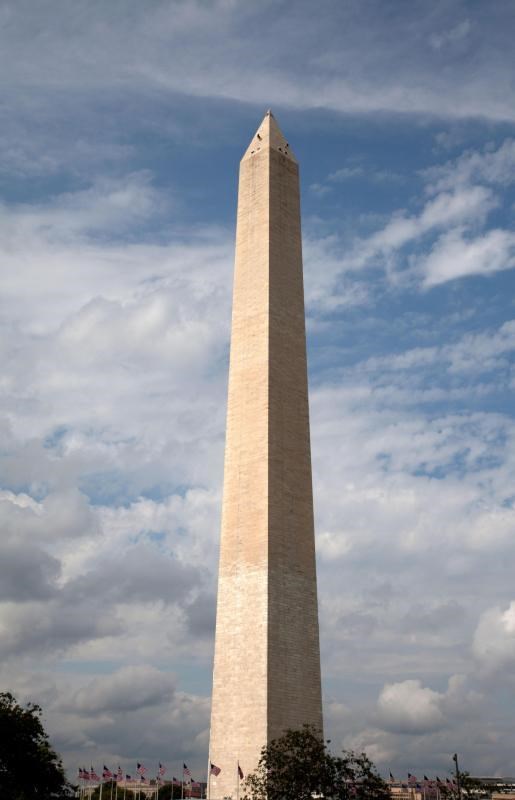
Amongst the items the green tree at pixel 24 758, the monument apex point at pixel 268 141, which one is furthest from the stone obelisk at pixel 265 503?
the green tree at pixel 24 758

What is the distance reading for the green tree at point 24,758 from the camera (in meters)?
49.3

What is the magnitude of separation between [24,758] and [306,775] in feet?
68.9

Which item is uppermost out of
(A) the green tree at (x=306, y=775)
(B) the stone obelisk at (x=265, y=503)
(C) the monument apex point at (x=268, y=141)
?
(C) the monument apex point at (x=268, y=141)

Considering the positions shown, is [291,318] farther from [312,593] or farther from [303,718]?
[303,718]

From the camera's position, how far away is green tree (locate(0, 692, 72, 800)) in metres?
49.3

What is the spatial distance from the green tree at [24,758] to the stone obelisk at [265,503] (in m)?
14.6

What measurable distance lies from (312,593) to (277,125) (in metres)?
27.4

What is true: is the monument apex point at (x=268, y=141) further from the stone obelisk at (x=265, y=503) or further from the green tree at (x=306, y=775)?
the green tree at (x=306, y=775)

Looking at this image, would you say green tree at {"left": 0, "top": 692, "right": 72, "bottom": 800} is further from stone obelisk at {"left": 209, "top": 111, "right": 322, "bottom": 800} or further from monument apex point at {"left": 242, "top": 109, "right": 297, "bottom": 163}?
monument apex point at {"left": 242, "top": 109, "right": 297, "bottom": 163}

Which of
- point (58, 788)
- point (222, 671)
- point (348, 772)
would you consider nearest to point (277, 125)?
point (222, 671)

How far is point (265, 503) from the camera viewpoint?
1679 inches

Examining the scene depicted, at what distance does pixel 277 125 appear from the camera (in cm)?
5378

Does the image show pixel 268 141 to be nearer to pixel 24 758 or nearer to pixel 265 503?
pixel 265 503

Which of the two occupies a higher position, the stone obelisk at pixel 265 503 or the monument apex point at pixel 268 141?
the monument apex point at pixel 268 141
